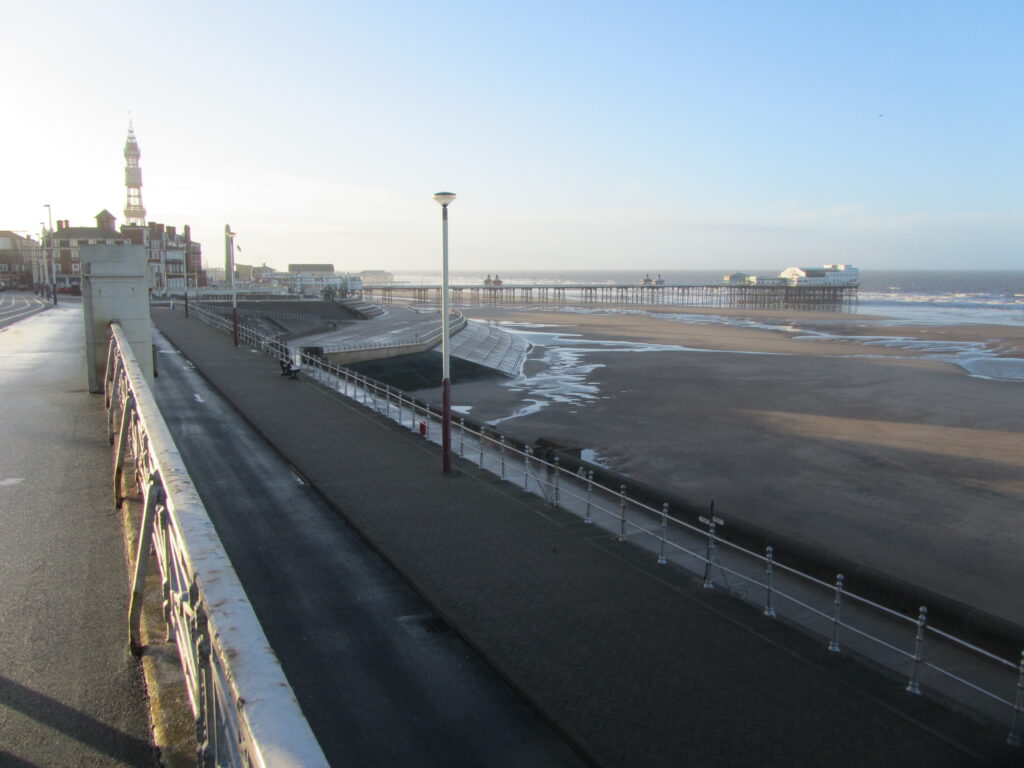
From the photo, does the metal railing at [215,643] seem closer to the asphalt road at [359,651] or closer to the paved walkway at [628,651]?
the asphalt road at [359,651]

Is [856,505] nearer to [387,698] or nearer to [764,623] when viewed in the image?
[764,623]

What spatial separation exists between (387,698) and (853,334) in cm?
7234

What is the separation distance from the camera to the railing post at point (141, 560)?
5537 mm

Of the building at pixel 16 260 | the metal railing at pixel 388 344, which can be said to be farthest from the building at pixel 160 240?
the metal railing at pixel 388 344

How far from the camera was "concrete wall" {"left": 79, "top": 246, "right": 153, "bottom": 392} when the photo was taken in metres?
17.8

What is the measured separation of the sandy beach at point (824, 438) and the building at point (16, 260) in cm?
10437

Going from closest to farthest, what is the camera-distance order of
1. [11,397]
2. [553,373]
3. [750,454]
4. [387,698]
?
[387,698], [11,397], [750,454], [553,373]

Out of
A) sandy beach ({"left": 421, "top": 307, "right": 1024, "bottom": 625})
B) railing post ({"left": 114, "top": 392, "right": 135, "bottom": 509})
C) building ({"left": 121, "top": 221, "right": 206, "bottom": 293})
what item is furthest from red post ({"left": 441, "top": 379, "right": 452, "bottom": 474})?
building ({"left": 121, "top": 221, "right": 206, "bottom": 293})

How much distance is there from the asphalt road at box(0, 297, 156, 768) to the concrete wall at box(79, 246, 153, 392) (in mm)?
4023

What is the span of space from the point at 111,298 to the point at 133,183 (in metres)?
103

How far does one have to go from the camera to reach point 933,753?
7.23 meters

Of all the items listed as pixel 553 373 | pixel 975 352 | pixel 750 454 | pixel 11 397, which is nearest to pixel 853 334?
pixel 975 352

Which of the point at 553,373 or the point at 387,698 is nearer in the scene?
the point at 387,698

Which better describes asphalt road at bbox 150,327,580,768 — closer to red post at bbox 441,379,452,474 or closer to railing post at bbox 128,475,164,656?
railing post at bbox 128,475,164,656
